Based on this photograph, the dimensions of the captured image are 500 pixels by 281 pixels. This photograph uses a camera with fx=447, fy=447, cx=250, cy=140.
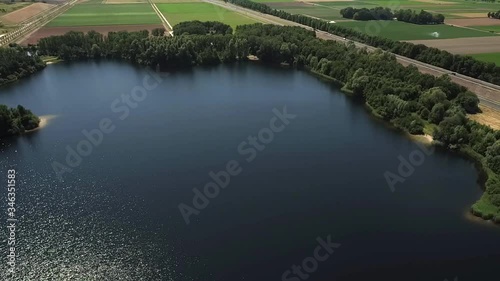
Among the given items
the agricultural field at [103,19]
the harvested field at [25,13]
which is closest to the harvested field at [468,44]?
the agricultural field at [103,19]

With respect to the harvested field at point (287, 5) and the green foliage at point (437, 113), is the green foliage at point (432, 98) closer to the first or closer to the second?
the green foliage at point (437, 113)

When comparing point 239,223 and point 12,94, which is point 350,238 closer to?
point 239,223

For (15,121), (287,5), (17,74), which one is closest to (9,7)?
(17,74)

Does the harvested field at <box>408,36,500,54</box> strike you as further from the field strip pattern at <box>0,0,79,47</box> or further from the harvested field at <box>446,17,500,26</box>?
the field strip pattern at <box>0,0,79,47</box>

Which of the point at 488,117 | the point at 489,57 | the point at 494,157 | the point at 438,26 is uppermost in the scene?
the point at 494,157

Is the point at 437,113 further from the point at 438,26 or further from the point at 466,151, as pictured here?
the point at 438,26

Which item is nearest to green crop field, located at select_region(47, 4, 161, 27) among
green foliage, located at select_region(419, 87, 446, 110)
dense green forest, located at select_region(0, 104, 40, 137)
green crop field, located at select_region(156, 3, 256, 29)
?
green crop field, located at select_region(156, 3, 256, 29)

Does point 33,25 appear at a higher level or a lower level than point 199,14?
lower

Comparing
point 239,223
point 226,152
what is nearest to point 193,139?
point 226,152
